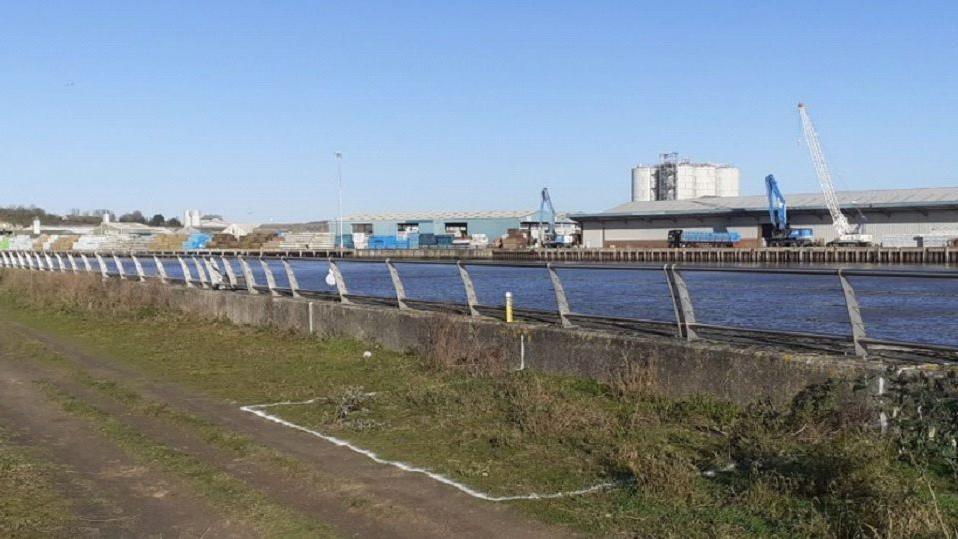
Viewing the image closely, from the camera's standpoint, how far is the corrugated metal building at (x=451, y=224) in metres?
144

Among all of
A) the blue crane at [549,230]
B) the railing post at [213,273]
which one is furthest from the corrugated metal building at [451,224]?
the railing post at [213,273]

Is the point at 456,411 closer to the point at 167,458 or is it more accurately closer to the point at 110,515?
the point at 167,458

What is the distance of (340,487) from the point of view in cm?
741

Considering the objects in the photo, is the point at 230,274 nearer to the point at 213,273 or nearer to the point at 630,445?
the point at 213,273

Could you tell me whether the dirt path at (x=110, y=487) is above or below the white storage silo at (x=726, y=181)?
below

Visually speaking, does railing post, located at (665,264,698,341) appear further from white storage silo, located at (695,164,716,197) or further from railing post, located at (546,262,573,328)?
white storage silo, located at (695,164,716,197)

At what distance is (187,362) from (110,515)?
8.52 metres

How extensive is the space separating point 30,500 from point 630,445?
485 centimetres

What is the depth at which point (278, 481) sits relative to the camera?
7.61 m

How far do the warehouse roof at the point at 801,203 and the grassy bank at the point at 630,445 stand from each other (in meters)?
84.0

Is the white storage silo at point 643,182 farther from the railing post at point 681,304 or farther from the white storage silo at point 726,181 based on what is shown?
the railing post at point 681,304

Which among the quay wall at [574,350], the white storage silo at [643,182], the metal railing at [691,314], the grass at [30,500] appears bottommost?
the grass at [30,500]

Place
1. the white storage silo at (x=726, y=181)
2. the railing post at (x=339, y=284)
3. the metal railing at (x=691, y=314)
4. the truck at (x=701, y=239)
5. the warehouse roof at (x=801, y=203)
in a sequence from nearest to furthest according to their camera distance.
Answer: the metal railing at (x=691, y=314)
the railing post at (x=339, y=284)
the warehouse roof at (x=801, y=203)
the truck at (x=701, y=239)
the white storage silo at (x=726, y=181)

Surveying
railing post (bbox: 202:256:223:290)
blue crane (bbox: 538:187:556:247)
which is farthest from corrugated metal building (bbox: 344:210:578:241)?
A: railing post (bbox: 202:256:223:290)
